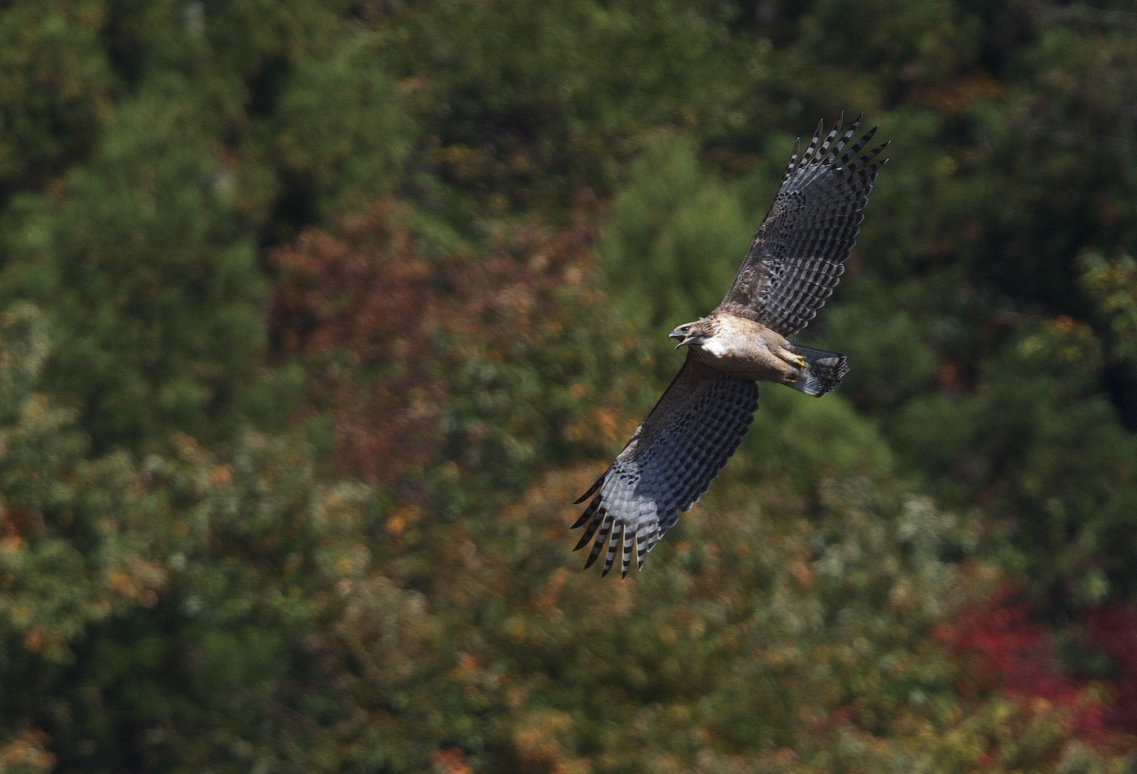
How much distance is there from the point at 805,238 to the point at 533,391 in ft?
26.2

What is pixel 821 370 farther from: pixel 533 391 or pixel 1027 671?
pixel 1027 671

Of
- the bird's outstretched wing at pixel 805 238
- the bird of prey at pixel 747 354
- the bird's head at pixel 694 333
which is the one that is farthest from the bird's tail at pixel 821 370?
the bird's head at pixel 694 333

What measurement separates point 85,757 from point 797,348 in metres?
13.2

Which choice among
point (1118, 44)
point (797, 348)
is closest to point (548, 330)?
point (797, 348)

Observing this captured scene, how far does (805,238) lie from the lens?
11.2m

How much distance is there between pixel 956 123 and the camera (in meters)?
28.4

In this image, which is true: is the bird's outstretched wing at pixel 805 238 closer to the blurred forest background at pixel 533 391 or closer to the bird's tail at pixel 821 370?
the bird's tail at pixel 821 370

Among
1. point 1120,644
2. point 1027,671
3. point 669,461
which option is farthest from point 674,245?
point 669,461

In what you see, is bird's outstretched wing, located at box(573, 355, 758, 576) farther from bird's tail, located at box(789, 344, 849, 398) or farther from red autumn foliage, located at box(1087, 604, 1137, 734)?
red autumn foliage, located at box(1087, 604, 1137, 734)

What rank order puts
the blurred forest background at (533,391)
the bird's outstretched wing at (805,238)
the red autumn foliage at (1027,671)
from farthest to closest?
the red autumn foliage at (1027,671) < the blurred forest background at (533,391) < the bird's outstretched wing at (805,238)

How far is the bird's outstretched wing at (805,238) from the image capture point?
11.0 meters

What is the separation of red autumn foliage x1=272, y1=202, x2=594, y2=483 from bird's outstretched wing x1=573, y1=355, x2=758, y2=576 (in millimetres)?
7649

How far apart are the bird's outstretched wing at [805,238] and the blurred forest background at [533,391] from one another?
5.55 m

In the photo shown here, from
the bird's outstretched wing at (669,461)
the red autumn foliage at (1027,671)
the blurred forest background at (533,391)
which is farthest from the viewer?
the red autumn foliage at (1027,671)
